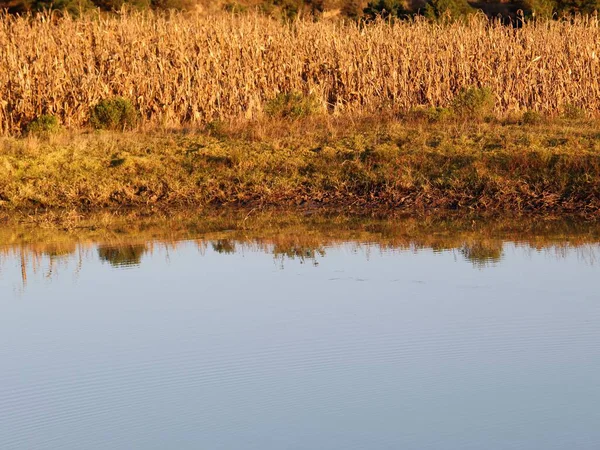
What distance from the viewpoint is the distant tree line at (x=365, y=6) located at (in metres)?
38.5

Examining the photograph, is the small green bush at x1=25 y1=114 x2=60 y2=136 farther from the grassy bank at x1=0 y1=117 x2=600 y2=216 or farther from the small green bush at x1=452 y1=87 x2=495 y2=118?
the small green bush at x1=452 y1=87 x2=495 y2=118

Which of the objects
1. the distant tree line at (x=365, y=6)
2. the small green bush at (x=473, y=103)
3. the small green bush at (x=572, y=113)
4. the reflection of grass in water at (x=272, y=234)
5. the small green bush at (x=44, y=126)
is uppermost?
the distant tree line at (x=365, y=6)

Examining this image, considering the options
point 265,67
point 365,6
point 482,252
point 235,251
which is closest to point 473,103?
point 265,67

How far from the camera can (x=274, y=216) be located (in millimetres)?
13688

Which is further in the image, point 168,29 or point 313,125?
point 168,29

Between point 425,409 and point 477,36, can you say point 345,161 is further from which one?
point 425,409

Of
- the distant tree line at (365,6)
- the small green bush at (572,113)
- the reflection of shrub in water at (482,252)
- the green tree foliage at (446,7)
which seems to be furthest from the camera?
the distant tree line at (365,6)

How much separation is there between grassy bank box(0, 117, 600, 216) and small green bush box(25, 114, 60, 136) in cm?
56

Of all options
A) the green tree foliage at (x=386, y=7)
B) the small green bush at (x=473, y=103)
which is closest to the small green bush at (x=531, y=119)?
the small green bush at (x=473, y=103)

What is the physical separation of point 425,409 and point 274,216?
303 inches

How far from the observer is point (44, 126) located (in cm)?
1739

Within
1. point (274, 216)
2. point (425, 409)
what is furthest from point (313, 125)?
point (425, 409)

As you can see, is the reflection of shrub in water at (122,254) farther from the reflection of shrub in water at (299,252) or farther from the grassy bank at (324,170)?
the grassy bank at (324,170)

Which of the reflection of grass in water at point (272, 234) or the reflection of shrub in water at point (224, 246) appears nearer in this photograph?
the reflection of grass in water at point (272, 234)
